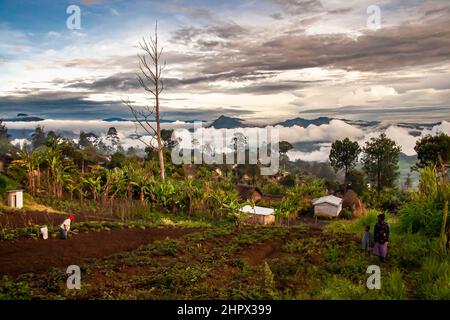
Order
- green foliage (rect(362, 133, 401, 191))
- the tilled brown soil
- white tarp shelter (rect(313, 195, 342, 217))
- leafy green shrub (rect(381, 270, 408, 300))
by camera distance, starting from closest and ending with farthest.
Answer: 1. leafy green shrub (rect(381, 270, 408, 300))
2. the tilled brown soil
3. white tarp shelter (rect(313, 195, 342, 217))
4. green foliage (rect(362, 133, 401, 191))

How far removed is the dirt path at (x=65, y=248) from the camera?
7.87 metres

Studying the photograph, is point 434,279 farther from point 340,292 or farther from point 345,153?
point 345,153

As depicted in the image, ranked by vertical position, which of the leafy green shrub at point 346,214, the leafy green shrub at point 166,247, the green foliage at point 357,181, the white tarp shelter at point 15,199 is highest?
the white tarp shelter at point 15,199

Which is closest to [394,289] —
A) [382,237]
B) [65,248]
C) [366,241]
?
[382,237]

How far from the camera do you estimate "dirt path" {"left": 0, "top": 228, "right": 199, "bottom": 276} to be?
7.87 metres

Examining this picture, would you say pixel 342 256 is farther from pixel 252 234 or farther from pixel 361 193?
pixel 361 193

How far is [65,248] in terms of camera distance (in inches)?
365

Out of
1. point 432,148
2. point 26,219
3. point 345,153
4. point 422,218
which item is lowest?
point 26,219

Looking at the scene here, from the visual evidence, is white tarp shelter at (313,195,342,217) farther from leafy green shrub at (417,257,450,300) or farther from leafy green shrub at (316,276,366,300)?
leafy green shrub at (316,276,366,300)

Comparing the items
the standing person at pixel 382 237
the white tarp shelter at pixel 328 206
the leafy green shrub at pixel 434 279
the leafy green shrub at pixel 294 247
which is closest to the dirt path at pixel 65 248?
the leafy green shrub at pixel 294 247

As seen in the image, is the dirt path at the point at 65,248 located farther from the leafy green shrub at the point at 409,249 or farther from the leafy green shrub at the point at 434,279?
the leafy green shrub at the point at 434,279

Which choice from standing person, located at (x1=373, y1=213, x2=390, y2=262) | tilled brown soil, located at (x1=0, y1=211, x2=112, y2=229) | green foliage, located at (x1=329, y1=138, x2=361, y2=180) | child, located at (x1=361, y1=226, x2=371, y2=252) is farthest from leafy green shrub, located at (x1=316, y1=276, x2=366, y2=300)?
green foliage, located at (x1=329, y1=138, x2=361, y2=180)
